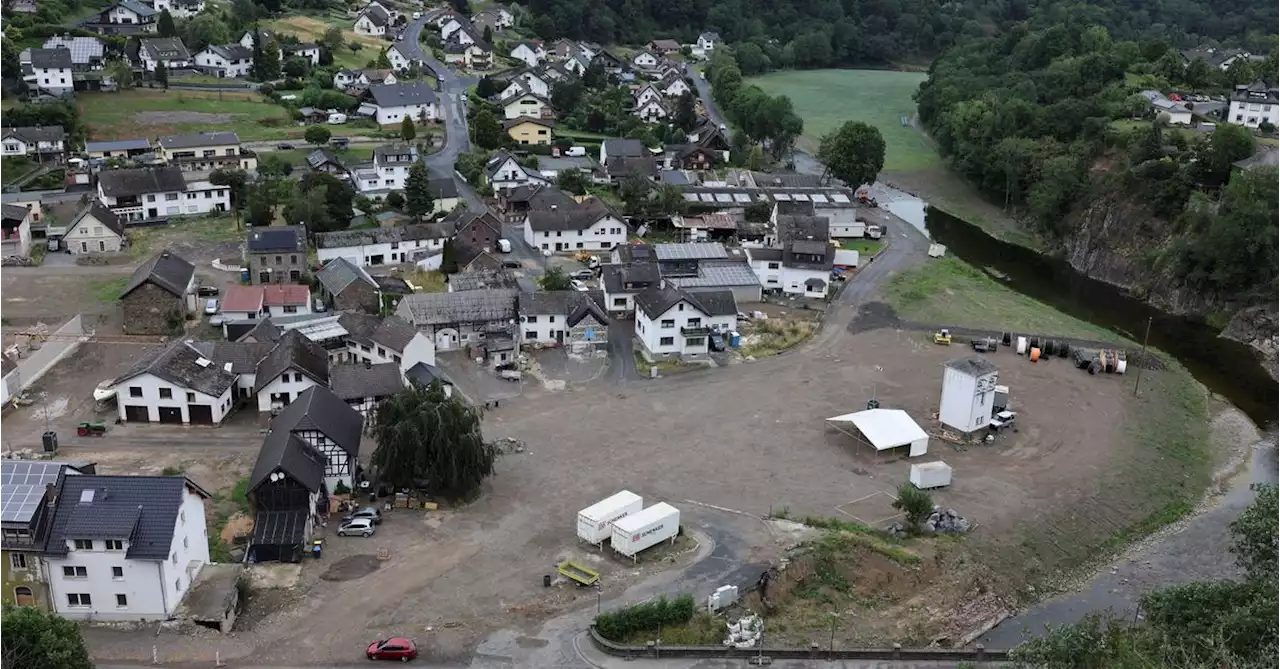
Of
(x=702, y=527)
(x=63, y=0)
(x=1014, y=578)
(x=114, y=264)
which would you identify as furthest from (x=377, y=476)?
(x=63, y=0)

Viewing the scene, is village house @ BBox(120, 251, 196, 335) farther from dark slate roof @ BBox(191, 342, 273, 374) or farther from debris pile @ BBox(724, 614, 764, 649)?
debris pile @ BBox(724, 614, 764, 649)

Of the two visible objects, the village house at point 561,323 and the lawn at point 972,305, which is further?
the lawn at point 972,305

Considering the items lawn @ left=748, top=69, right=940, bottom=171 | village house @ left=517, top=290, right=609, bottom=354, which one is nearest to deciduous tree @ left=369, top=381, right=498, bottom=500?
village house @ left=517, top=290, right=609, bottom=354

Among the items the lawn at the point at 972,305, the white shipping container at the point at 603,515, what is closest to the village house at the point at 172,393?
the white shipping container at the point at 603,515

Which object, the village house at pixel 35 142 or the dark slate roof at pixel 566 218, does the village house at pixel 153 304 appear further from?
the village house at pixel 35 142

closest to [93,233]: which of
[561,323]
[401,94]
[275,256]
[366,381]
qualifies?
[275,256]

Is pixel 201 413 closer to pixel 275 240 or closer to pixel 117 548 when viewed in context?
pixel 117 548
